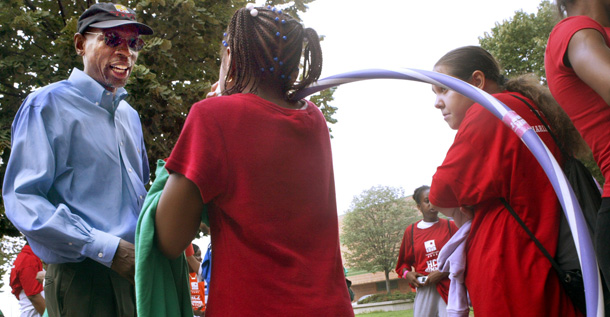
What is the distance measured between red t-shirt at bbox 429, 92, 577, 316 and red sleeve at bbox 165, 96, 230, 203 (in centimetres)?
133

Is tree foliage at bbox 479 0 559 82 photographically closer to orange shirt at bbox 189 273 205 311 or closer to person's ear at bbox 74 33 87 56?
orange shirt at bbox 189 273 205 311

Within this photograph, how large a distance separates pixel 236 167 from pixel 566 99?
133 centimetres

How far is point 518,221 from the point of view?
2545mm

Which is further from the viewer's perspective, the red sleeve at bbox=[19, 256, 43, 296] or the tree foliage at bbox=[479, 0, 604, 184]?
the tree foliage at bbox=[479, 0, 604, 184]

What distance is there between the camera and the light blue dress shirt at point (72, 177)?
2.46 m

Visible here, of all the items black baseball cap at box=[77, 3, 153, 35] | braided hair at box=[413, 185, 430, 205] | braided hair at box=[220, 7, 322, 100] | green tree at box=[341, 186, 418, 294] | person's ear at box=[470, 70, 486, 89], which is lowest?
green tree at box=[341, 186, 418, 294]

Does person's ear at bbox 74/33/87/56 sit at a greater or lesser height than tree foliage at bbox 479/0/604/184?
lesser

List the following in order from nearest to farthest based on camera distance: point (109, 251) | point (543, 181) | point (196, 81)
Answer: point (109, 251) < point (543, 181) < point (196, 81)

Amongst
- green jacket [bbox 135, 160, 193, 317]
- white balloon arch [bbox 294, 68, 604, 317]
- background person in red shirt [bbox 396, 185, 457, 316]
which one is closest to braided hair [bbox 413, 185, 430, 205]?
background person in red shirt [bbox 396, 185, 457, 316]

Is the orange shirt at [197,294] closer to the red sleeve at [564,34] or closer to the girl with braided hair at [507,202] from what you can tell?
the girl with braided hair at [507,202]

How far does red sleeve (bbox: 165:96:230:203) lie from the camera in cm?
182

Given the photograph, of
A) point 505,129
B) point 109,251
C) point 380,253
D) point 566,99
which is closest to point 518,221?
point 505,129

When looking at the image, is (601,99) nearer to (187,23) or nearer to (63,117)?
(63,117)

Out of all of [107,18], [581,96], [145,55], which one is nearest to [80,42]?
[107,18]
